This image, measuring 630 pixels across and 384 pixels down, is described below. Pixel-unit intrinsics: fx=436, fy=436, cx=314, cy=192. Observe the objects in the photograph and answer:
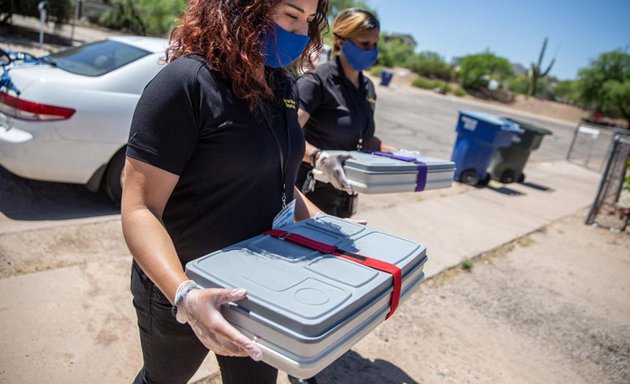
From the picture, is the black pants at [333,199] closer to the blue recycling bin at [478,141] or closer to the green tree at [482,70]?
the blue recycling bin at [478,141]

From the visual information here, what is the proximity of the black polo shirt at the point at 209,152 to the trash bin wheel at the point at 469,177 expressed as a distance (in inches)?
272

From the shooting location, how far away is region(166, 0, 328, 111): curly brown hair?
1181 millimetres

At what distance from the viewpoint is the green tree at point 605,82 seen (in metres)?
45.9

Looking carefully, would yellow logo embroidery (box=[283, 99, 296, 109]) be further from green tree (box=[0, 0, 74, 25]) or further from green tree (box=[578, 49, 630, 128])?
green tree (box=[578, 49, 630, 128])

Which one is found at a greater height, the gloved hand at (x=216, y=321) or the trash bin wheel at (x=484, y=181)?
the gloved hand at (x=216, y=321)

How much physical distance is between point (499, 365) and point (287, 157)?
7.81 feet

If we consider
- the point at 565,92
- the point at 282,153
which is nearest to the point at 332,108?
the point at 282,153

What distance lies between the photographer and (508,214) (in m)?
6.37

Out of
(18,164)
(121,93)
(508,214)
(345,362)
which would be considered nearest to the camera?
(345,362)

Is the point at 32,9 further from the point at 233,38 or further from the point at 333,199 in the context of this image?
the point at 233,38

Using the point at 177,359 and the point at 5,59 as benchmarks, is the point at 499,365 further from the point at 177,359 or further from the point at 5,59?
the point at 5,59

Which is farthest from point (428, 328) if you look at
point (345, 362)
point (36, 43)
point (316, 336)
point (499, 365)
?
point (36, 43)

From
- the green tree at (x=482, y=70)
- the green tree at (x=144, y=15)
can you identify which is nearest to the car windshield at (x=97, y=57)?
the green tree at (x=144, y=15)

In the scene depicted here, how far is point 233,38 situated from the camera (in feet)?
3.89
